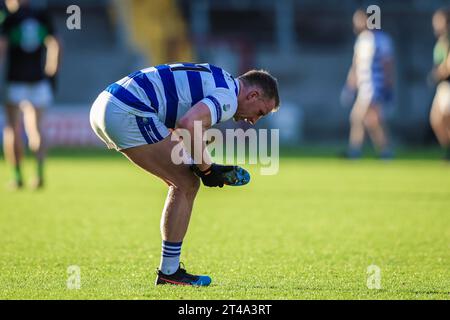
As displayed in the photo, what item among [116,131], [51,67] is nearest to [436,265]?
[116,131]

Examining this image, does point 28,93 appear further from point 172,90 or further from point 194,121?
point 194,121

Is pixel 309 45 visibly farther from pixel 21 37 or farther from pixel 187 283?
pixel 187 283

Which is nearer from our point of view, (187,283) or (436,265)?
(187,283)

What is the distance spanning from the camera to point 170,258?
6301mm

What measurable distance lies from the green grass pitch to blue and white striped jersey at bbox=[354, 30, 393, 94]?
3.34 metres

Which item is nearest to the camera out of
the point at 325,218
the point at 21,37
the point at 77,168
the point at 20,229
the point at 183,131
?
the point at 183,131

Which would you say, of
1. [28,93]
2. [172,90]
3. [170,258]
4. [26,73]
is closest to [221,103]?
[172,90]

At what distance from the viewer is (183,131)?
5.84 m

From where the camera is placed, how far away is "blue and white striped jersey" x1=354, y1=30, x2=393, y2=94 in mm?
18297

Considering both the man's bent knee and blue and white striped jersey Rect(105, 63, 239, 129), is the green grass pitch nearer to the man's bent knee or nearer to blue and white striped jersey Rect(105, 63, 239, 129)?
the man's bent knee

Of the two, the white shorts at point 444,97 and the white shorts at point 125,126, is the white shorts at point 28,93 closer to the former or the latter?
the white shorts at point 125,126

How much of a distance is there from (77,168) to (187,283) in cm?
1115

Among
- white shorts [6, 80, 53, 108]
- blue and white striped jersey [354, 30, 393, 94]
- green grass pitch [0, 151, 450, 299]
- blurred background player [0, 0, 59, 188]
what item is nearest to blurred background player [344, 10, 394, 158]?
blue and white striped jersey [354, 30, 393, 94]

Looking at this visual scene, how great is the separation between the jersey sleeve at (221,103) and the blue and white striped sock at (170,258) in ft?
3.01
